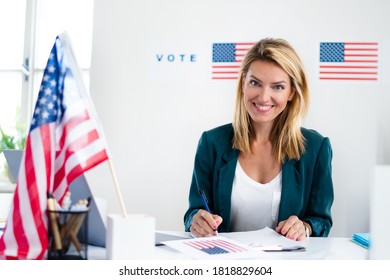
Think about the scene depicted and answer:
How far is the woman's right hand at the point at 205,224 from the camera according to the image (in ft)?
2.78

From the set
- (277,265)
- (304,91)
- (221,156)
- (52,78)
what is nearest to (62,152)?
(52,78)

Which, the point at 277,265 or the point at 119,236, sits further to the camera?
the point at 277,265

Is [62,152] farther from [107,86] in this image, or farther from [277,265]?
[107,86]

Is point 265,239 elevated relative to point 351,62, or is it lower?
lower

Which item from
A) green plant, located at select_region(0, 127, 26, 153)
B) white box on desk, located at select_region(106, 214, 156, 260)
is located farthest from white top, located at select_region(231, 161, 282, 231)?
white box on desk, located at select_region(106, 214, 156, 260)

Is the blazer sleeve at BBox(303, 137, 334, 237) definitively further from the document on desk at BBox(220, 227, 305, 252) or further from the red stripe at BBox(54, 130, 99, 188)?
the red stripe at BBox(54, 130, 99, 188)

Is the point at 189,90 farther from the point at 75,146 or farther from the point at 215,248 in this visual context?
the point at 75,146

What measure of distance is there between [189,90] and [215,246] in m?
0.72

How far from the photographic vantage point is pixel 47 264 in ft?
1.76

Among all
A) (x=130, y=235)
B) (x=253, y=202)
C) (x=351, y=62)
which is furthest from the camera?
(x=351, y=62)

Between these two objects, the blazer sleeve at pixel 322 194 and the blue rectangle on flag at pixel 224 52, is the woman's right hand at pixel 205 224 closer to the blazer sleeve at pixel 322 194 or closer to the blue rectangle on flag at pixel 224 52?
the blazer sleeve at pixel 322 194

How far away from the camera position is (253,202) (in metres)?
1.10

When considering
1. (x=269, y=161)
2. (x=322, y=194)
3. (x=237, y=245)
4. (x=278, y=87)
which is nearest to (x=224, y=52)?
(x=278, y=87)

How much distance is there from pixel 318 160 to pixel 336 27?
431mm
